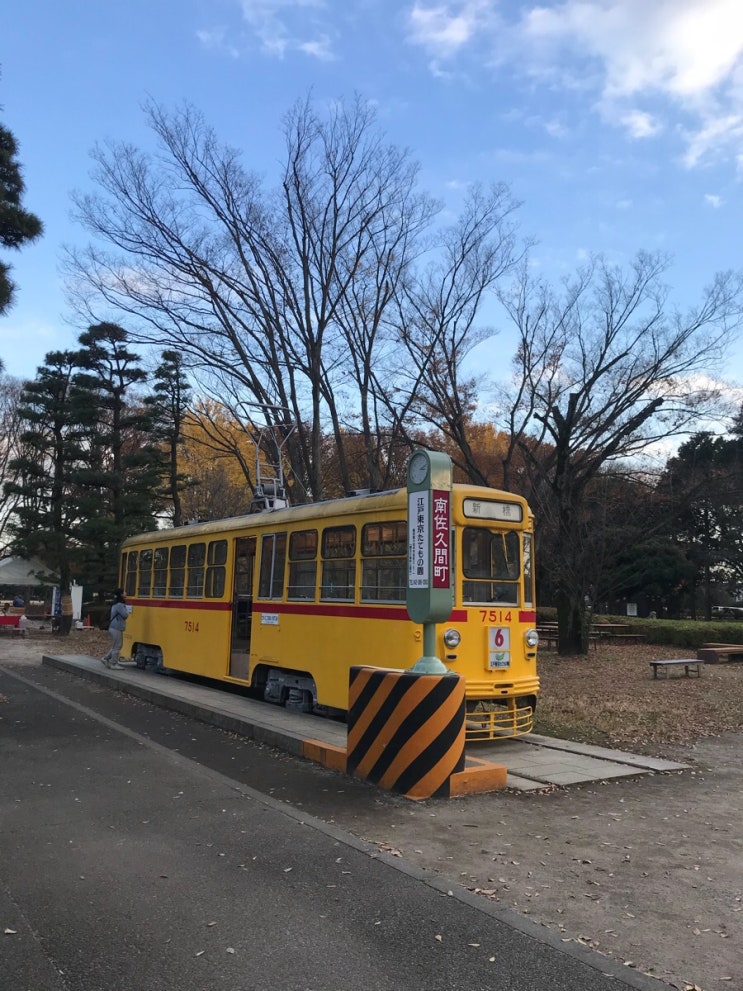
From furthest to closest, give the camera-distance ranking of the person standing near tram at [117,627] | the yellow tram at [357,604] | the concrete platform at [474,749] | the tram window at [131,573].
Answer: the tram window at [131,573] → the person standing near tram at [117,627] → the yellow tram at [357,604] → the concrete platform at [474,749]

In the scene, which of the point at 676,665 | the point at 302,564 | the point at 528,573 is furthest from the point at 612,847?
the point at 676,665

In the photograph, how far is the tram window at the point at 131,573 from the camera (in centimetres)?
1593

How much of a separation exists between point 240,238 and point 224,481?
17.3 m

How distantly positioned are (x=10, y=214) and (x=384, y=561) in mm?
6781

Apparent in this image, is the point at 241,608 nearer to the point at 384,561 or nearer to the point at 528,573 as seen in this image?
the point at 384,561

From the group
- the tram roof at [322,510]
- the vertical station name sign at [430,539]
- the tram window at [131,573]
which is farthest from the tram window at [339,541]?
the tram window at [131,573]

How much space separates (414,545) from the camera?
22.6ft

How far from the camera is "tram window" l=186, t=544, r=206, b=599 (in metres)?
13.0

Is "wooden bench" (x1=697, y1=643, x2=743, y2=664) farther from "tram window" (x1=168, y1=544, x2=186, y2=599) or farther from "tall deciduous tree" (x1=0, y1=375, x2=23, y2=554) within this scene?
"tall deciduous tree" (x1=0, y1=375, x2=23, y2=554)

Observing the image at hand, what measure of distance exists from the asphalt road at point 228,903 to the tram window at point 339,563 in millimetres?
2632

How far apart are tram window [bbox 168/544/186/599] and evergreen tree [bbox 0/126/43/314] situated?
17.0 feet

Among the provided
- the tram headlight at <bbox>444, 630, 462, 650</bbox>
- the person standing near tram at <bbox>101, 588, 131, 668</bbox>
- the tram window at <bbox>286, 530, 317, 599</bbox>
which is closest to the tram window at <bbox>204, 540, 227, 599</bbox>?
the tram window at <bbox>286, 530, 317, 599</bbox>

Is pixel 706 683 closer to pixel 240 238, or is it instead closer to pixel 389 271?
pixel 389 271

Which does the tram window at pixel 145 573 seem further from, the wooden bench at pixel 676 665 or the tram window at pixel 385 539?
the wooden bench at pixel 676 665
